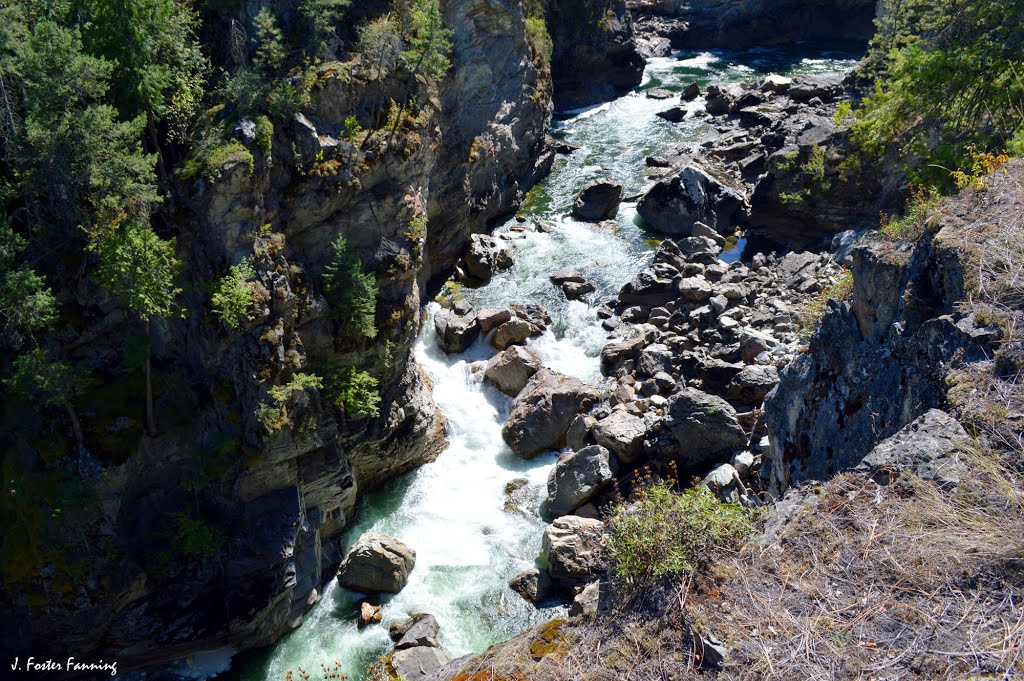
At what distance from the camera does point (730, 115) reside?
1475 inches

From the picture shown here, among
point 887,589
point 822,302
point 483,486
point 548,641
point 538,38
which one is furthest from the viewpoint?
point 538,38

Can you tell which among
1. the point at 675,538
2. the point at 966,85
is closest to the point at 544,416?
the point at 675,538

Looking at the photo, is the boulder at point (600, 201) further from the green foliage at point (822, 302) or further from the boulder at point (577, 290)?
the green foliage at point (822, 302)

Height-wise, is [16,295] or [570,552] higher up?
[16,295]

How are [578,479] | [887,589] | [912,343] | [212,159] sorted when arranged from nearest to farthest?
[887,589] < [912,343] < [212,159] < [578,479]

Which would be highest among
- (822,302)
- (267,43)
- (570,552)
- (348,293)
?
(267,43)

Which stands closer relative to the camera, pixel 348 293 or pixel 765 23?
pixel 348 293

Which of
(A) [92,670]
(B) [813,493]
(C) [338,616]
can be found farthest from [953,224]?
(A) [92,670]

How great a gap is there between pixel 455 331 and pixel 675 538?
51.9 feet

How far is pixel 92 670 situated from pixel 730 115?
36.6m

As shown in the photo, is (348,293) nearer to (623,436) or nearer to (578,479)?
(578,479)

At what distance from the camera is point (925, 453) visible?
736 cm

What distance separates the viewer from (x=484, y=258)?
26.5 meters

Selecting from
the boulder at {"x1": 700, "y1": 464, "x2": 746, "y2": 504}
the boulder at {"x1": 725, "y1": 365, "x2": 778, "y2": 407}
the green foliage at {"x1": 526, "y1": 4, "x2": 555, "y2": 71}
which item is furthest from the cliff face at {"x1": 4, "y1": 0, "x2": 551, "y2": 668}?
the green foliage at {"x1": 526, "y1": 4, "x2": 555, "y2": 71}
